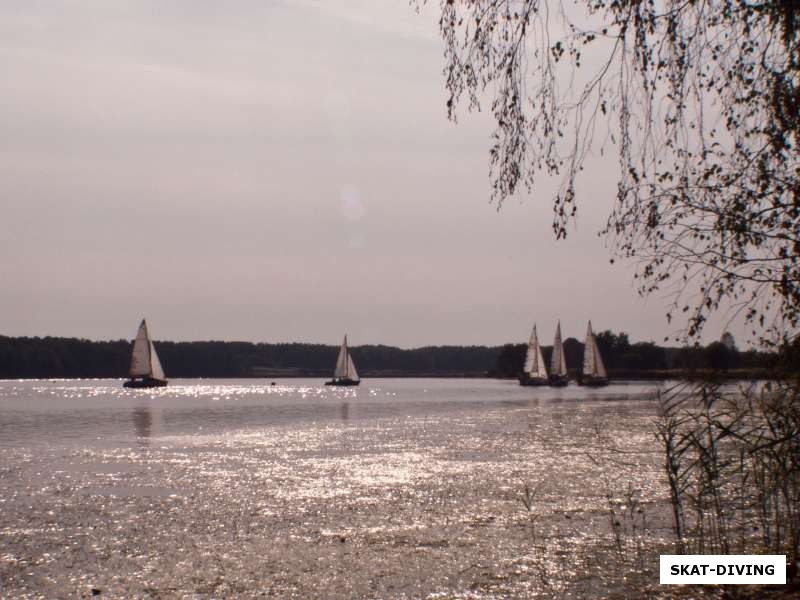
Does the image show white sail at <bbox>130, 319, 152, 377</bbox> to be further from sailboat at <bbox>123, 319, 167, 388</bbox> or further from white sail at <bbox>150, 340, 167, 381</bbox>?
white sail at <bbox>150, 340, 167, 381</bbox>

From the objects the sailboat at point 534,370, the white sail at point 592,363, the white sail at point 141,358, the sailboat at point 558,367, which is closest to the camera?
the white sail at point 141,358

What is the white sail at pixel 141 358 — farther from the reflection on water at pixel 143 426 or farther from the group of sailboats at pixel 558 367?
the group of sailboats at pixel 558 367

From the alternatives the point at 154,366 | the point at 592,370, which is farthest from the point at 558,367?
the point at 154,366

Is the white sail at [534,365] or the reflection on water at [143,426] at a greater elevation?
the white sail at [534,365]

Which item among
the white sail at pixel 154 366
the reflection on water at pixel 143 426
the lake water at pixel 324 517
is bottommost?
the reflection on water at pixel 143 426

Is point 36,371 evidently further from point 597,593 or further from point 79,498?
point 597,593

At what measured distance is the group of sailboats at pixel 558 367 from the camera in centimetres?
11894

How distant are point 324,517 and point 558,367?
11170 cm

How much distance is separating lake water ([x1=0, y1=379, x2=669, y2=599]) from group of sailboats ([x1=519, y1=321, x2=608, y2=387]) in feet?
289

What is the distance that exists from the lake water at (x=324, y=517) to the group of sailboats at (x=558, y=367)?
88204 mm

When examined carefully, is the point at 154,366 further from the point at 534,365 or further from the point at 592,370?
the point at 592,370

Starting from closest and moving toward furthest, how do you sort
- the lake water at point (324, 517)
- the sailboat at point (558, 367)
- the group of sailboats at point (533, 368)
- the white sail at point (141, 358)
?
1. the lake water at point (324, 517)
2. the white sail at point (141, 358)
3. the group of sailboats at point (533, 368)
4. the sailboat at point (558, 367)

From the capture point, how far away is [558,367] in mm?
124688

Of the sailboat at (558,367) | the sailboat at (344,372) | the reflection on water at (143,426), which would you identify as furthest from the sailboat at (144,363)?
the sailboat at (558,367)
